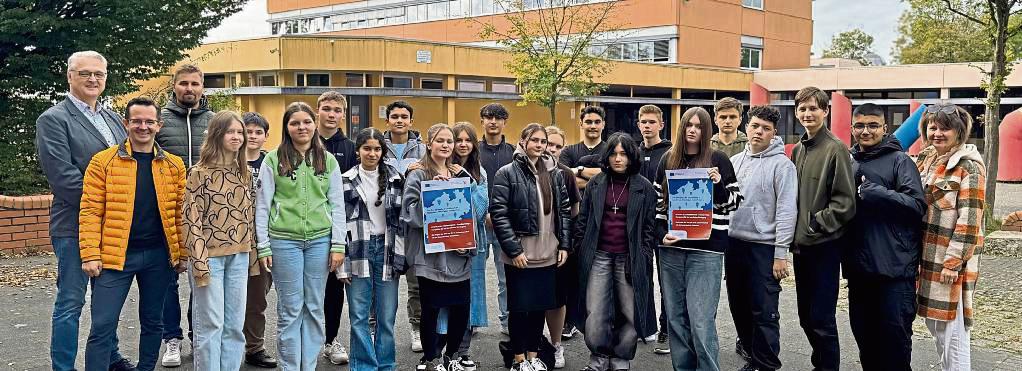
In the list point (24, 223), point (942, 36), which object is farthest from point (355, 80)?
point (942, 36)

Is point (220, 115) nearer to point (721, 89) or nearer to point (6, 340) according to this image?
point (6, 340)

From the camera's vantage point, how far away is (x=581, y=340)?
6.75m

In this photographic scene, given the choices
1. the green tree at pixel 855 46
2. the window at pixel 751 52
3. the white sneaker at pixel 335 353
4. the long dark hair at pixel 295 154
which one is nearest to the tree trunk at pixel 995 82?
the white sneaker at pixel 335 353

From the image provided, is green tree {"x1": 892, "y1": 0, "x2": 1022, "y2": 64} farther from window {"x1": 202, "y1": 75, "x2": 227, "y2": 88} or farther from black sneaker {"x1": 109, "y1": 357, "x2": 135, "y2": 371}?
window {"x1": 202, "y1": 75, "x2": 227, "y2": 88}

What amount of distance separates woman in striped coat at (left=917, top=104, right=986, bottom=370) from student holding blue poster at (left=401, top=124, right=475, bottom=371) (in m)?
3.10

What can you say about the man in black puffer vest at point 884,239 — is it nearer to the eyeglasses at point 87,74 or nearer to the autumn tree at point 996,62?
the eyeglasses at point 87,74

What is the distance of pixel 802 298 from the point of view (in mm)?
5629

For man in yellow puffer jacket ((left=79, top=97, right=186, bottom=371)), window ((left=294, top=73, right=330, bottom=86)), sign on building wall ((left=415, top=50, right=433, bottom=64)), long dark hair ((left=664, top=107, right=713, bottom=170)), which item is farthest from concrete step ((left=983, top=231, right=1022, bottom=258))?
window ((left=294, top=73, right=330, bottom=86))

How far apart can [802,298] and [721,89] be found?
34.2 metres

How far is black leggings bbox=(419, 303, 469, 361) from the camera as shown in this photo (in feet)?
18.1

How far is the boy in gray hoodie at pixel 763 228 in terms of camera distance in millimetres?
5367

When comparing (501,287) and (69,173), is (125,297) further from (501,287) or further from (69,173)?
(501,287)

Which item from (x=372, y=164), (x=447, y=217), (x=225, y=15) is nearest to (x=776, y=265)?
(x=447, y=217)

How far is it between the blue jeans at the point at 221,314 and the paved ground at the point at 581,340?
37.0 inches
